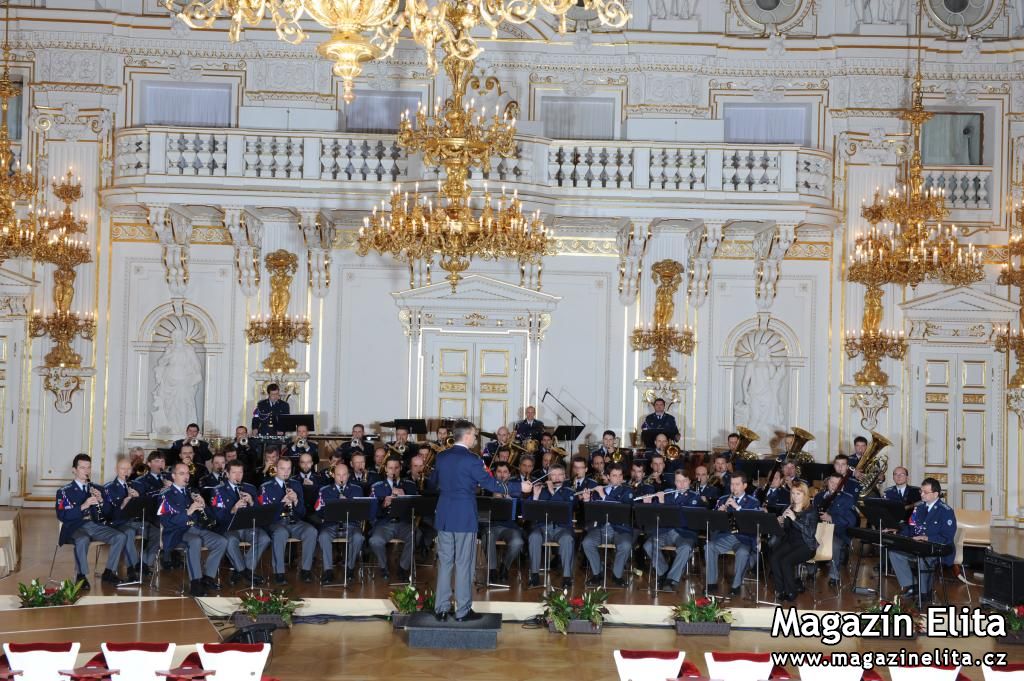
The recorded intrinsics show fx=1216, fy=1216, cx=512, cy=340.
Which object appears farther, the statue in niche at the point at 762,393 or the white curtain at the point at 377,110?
the white curtain at the point at 377,110

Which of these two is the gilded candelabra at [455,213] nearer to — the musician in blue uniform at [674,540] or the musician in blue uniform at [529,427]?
the musician in blue uniform at [674,540]

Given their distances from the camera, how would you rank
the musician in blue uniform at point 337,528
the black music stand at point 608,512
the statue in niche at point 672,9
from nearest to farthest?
the black music stand at point 608,512 < the musician in blue uniform at point 337,528 < the statue in niche at point 672,9

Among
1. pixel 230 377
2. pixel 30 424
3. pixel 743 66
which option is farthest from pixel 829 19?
pixel 30 424

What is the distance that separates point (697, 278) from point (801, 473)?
410 centimetres

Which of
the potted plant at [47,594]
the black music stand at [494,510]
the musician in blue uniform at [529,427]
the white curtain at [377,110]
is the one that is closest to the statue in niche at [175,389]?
the white curtain at [377,110]

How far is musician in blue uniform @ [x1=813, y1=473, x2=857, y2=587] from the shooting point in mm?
13633

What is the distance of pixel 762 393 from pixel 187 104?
10463 mm

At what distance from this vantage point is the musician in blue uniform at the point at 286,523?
43.2 feet

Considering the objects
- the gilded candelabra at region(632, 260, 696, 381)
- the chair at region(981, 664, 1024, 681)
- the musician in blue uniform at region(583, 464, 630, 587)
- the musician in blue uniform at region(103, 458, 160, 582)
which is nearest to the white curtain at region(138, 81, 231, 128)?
the gilded candelabra at region(632, 260, 696, 381)

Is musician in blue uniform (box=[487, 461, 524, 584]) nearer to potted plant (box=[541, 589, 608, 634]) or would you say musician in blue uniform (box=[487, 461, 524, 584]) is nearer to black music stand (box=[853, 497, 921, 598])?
potted plant (box=[541, 589, 608, 634])

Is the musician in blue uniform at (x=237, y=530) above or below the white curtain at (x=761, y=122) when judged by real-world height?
below

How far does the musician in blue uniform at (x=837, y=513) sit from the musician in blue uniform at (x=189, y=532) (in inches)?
259

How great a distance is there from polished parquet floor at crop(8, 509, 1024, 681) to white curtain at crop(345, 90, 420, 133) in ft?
29.0

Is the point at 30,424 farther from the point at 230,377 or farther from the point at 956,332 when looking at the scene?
the point at 956,332
